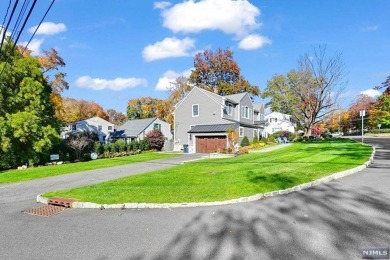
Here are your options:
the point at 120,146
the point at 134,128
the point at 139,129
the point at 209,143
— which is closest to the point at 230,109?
the point at 209,143

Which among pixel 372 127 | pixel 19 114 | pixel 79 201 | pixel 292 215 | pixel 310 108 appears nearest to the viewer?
pixel 292 215

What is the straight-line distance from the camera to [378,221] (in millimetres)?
5863

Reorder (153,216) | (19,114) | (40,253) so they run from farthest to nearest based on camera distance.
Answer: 1. (19,114)
2. (153,216)
3. (40,253)

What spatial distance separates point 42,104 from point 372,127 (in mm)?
82786

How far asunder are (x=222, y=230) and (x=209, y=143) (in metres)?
26.8

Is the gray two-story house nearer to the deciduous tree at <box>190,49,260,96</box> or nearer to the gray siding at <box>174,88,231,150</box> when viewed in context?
the gray siding at <box>174,88,231,150</box>

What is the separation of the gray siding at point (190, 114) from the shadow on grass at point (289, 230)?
25892 millimetres

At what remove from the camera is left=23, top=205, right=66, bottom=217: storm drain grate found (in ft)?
27.1

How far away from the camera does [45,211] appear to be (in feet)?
28.1

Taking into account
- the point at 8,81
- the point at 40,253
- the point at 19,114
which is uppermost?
the point at 8,81

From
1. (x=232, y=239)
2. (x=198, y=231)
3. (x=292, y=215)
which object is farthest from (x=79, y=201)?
(x=292, y=215)

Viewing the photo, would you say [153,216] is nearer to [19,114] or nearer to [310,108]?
[19,114]

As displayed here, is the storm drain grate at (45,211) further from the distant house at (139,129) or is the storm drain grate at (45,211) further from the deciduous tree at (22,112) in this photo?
the distant house at (139,129)
